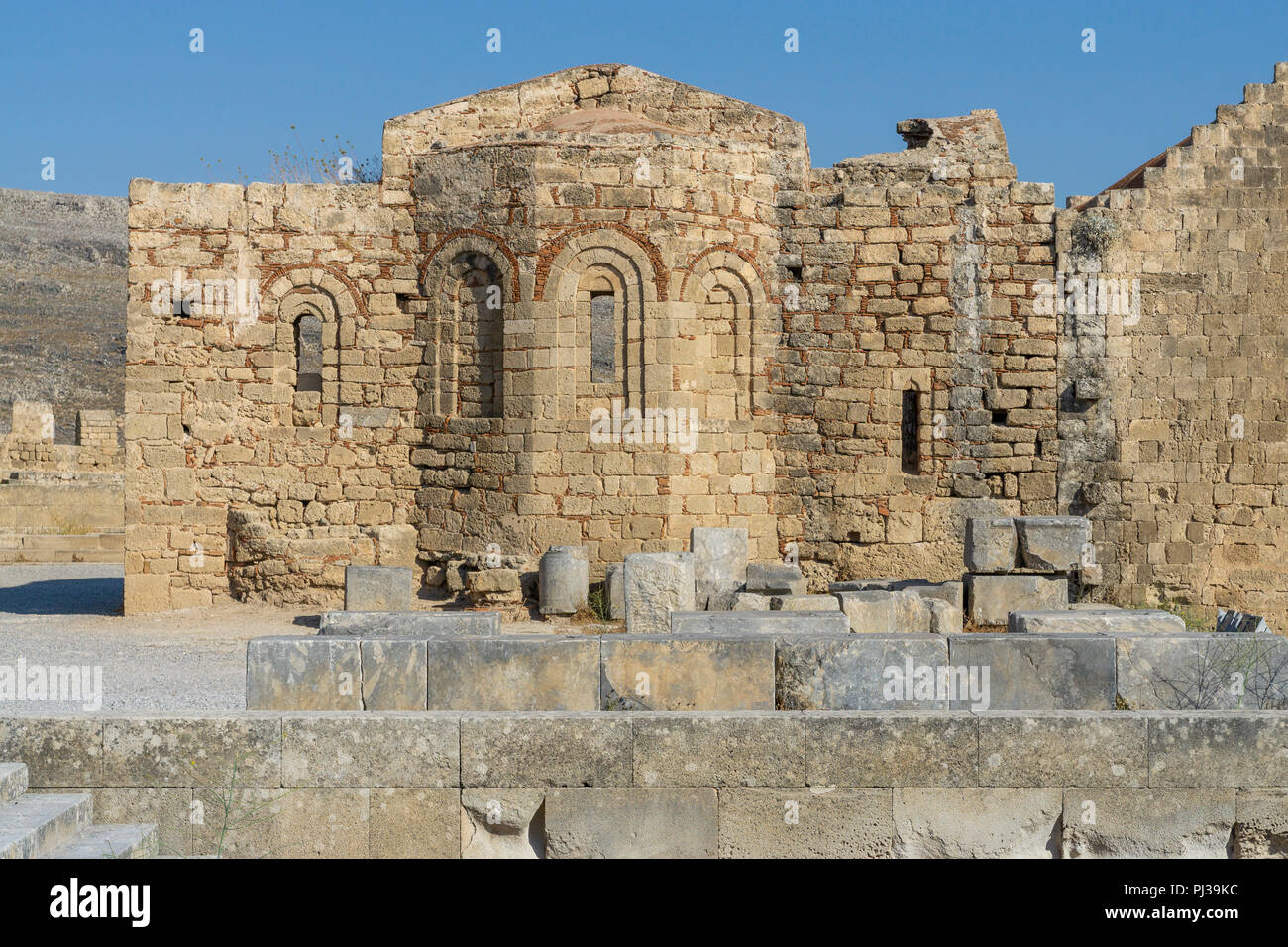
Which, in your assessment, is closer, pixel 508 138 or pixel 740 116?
pixel 508 138

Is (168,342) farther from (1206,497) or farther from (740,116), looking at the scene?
(1206,497)

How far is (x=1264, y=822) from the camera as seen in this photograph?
605cm

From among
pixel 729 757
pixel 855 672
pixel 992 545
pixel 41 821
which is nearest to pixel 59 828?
pixel 41 821

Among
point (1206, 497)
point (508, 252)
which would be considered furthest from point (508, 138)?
point (1206, 497)

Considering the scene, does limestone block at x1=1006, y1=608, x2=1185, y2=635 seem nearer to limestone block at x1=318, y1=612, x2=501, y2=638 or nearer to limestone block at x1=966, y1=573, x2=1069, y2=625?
limestone block at x1=966, y1=573, x2=1069, y2=625

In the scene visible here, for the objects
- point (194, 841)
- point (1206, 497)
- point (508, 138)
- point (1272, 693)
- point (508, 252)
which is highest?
point (508, 138)

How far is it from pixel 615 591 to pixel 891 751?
6.56 m

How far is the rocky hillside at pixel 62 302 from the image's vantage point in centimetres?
4147

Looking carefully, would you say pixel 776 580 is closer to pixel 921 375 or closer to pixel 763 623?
pixel 763 623

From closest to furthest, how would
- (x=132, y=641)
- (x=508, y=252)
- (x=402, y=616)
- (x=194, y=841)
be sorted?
(x=194, y=841)
(x=402, y=616)
(x=132, y=641)
(x=508, y=252)

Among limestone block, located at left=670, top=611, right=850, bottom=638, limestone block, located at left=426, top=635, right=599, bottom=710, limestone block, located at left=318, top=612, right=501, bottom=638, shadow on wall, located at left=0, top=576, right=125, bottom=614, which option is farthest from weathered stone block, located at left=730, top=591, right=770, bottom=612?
shadow on wall, located at left=0, top=576, right=125, bottom=614

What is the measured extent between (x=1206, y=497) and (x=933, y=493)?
2907 millimetres

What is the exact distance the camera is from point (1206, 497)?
44.6 feet

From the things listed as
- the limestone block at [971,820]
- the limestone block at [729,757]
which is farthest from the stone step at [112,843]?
the limestone block at [971,820]
